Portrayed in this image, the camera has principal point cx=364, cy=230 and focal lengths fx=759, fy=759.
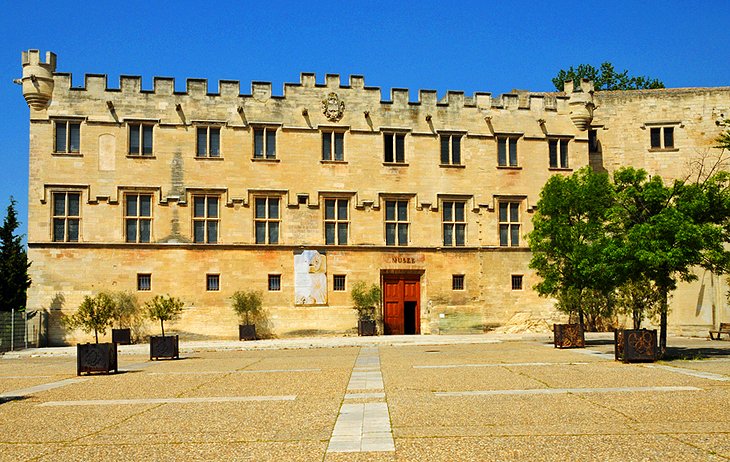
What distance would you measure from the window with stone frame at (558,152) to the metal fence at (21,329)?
2491cm

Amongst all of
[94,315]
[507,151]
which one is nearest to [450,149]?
[507,151]

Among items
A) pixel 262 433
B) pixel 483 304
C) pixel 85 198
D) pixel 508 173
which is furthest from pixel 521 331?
pixel 262 433

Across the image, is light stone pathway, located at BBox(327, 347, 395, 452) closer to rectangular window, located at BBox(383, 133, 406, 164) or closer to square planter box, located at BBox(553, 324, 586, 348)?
square planter box, located at BBox(553, 324, 586, 348)

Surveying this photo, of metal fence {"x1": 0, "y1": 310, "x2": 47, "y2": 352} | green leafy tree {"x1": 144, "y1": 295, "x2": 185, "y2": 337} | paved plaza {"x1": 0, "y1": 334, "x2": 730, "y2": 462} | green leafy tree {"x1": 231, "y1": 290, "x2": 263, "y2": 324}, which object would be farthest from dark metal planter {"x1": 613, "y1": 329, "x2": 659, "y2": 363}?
metal fence {"x1": 0, "y1": 310, "x2": 47, "y2": 352}

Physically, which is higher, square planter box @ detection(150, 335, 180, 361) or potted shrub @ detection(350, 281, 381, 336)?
potted shrub @ detection(350, 281, 381, 336)

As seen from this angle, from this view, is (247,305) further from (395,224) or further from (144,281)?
(395,224)

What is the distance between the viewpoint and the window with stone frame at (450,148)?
37031 millimetres

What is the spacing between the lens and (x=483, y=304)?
120 feet

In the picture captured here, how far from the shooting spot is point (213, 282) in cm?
3438

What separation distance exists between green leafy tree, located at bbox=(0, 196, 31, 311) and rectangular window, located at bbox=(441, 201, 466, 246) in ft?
61.8

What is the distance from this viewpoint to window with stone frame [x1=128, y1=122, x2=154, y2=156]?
113ft

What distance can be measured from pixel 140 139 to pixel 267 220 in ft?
22.2

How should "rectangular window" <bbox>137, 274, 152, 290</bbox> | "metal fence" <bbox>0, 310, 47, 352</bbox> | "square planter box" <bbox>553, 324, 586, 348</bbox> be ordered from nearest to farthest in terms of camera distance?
1. "square planter box" <bbox>553, 324, 586, 348</bbox>
2. "metal fence" <bbox>0, 310, 47, 352</bbox>
3. "rectangular window" <bbox>137, 274, 152, 290</bbox>

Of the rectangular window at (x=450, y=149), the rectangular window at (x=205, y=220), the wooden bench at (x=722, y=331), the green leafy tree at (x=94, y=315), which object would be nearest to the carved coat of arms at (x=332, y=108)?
the rectangular window at (x=450, y=149)
